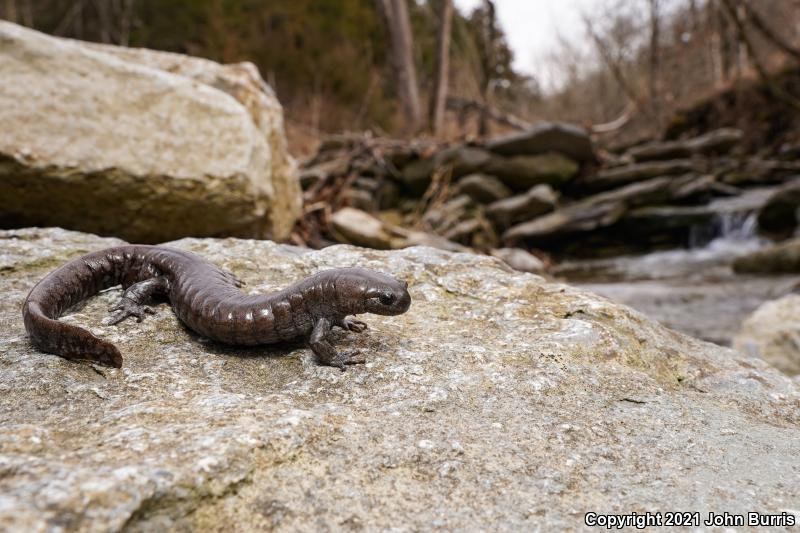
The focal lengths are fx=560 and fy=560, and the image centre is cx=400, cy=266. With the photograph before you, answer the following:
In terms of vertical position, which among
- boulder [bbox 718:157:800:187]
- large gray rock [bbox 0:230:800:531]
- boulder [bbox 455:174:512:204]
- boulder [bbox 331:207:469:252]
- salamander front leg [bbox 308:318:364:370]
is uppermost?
boulder [bbox 718:157:800:187]

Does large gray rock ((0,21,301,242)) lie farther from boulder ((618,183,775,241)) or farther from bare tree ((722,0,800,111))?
bare tree ((722,0,800,111))

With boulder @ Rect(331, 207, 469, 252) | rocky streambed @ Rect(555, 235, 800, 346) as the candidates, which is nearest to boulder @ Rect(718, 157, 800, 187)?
rocky streambed @ Rect(555, 235, 800, 346)

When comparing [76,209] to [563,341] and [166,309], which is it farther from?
[563,341]

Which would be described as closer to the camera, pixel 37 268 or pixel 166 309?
pixel 166 309

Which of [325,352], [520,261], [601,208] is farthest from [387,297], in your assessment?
[601,208]

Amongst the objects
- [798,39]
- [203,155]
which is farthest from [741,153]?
[203,155]

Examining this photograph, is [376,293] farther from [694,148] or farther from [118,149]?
[694,148]

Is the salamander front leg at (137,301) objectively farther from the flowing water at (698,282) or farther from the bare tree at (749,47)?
the bare tree at (749,47)
